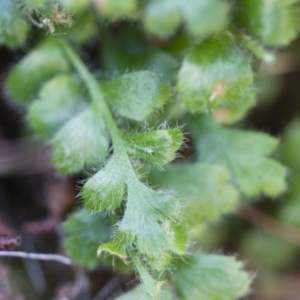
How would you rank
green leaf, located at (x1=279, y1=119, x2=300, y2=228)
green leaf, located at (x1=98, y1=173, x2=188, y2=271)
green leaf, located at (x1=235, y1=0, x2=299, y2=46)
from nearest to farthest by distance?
green leaf, located at (x1=98, y1=173, x2=188, y2=271), green leaf, located at (x1=235, y1=0, x2=299, y2=46), green leaf, located at (x1=279, y1=119, x2=300, y2=228)

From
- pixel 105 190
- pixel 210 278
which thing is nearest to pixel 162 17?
pixel 105 190

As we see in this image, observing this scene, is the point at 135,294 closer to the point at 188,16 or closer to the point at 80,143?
the point at 80,143

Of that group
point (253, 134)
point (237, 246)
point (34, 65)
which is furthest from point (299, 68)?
point (34, 65)

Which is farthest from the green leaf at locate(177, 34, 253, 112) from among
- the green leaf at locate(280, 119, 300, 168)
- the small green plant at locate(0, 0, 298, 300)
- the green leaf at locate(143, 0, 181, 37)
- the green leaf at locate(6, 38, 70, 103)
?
the green leaf at locate(280, 119, 300, 168)

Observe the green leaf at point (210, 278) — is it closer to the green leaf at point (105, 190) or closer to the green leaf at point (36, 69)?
the green leaf at point (105, 190)

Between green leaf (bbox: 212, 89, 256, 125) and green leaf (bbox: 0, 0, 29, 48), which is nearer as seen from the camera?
green leaf (bbox: 0, 0, 29, 48)

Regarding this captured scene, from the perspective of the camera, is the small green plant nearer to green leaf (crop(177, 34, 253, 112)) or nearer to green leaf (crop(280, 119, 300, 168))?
green leaf (crop(177, 34, 253, 112))

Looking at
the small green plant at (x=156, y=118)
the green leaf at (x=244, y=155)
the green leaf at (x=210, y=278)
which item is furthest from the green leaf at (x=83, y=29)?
the green leaf at (x=210, y=278)
